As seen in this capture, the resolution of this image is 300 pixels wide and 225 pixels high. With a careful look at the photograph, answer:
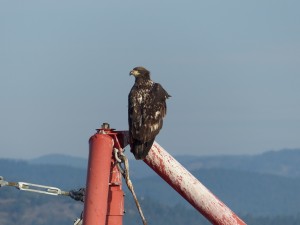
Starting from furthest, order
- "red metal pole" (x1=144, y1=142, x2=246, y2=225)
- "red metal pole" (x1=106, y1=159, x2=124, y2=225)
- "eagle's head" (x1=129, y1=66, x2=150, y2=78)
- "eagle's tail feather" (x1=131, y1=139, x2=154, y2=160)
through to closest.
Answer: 1. "eagle's head" (x1=129, y1=66, x2=150, y2=78)
2. "eagle's tail feather" (x1=131, y1=139, x2=154, y2=160)
3. "red metal pole" (x1=144, y1=142, x2=246, y2=225)
4. "red metal pole" (x1=106, y1=159, x2=124, y2=225)

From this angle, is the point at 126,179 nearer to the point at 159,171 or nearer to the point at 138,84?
the point at 159,171

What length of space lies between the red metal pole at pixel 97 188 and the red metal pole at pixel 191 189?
0.53 meters

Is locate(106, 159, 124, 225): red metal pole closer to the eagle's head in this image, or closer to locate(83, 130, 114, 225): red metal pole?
locate(83, 130, 114, 225): red metal pole

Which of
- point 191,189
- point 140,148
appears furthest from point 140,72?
point 191,189

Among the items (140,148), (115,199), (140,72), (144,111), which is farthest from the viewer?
(140,72)

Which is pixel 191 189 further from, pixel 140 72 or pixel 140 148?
pixel 140 72

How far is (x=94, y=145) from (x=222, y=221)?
50.1 inches

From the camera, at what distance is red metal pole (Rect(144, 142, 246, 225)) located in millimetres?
11789

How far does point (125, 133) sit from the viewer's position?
40.0 feet

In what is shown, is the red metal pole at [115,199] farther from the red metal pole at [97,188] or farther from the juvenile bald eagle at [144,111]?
the juvenile bald eagle at [144,111]

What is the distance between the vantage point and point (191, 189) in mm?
11898

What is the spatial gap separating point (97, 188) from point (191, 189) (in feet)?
3.14

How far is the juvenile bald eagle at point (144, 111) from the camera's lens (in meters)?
13.1

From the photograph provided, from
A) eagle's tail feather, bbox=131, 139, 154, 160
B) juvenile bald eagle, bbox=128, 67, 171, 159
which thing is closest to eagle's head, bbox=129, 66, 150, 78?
juvenile bald eagle, bbox=128, 67, 171, 159
